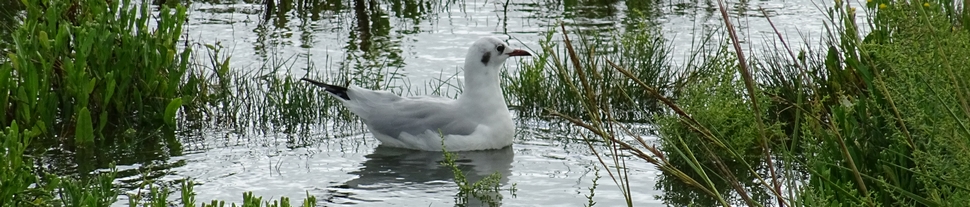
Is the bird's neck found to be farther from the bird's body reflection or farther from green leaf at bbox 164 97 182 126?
green leaf at bbox 164 97 182 126

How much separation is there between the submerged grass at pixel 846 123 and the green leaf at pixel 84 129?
8.60 ft

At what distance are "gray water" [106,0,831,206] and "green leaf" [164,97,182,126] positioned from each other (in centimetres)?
14

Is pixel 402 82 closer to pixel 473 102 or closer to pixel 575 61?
pixel 473 102

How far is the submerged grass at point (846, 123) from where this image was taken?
274 cm

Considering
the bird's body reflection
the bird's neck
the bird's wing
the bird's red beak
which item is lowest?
the bird's body reflection

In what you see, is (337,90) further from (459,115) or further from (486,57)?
(486,57)

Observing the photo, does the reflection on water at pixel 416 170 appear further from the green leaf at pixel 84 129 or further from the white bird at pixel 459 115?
the green leaf at pixel 84 129

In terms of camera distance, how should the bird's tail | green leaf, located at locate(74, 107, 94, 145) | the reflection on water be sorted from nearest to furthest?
1. the reflection on water
2. green leaf, located at locate(74, 107, 94, 145)
3. the bird's tail

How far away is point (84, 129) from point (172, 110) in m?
0.55

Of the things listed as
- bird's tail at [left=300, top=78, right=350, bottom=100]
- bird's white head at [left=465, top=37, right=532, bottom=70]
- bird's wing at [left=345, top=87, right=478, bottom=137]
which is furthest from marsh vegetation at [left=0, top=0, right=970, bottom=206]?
bird's white head at [left=465, top=37, right=532, bottom=70]

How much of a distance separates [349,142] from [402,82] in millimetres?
1765

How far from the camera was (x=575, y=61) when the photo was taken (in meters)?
2.42

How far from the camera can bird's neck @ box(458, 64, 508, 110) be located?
7.17 m

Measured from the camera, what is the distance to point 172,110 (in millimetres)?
7051
